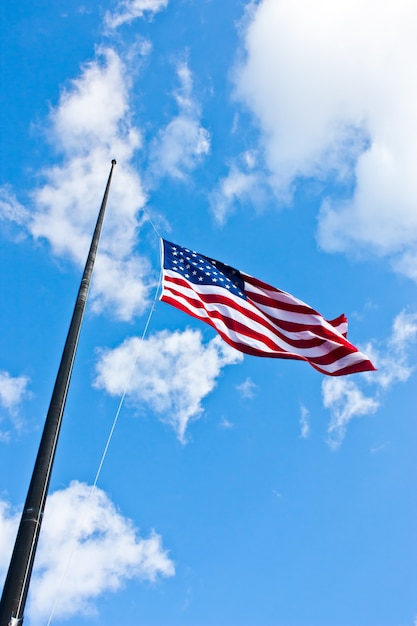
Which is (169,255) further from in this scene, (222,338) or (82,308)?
(82,308)

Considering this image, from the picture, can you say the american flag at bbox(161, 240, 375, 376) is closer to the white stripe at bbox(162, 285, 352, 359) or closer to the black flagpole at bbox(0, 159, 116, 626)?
the white stripe at bbox(162, 285, 352, 359)

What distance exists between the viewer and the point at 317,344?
15.8m

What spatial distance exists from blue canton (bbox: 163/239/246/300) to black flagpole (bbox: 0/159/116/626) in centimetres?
601

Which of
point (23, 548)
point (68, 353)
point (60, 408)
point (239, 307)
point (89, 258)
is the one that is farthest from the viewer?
point (239, 307)

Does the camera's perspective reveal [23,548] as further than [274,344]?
No

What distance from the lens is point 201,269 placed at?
53.3 feet

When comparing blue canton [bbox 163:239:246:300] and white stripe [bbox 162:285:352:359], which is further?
blue canton [bbox 163:239:246:300]

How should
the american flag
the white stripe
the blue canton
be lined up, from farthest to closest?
the blue canton < the white stripe < the american flag

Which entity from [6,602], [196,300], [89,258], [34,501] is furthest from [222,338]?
[6,602]

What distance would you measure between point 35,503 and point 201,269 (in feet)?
32.1

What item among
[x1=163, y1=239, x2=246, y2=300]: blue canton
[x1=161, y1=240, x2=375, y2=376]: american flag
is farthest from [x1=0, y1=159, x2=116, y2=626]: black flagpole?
[x1=163, y1=239, x2=246, y2=300]: blue canton

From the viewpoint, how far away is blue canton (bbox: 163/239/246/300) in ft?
51.7

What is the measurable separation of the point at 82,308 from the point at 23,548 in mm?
4329

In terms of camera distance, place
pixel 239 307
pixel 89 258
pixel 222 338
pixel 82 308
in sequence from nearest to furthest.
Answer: pixel 82 308 < pixel 89 258 < pixel 222 338 < pixel 239 307
